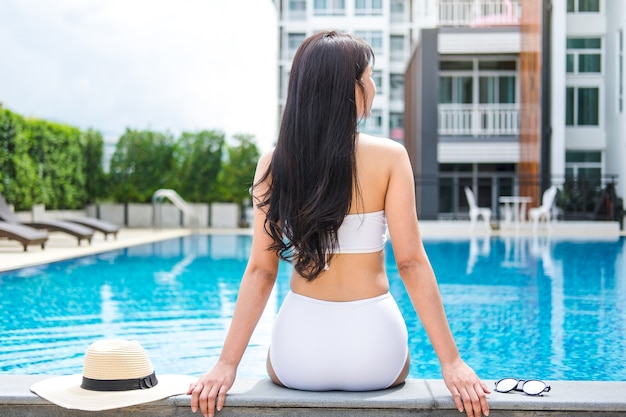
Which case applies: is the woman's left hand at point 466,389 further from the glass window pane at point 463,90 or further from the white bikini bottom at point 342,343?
the glass window pane at point 463,90

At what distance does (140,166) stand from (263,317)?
16299 millimetres

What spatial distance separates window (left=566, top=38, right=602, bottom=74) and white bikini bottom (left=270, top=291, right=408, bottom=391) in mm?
21690

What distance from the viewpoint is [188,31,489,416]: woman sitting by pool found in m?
2.06

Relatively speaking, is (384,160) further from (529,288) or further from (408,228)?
(529,288)

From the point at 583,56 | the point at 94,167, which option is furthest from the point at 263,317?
the point at 583,56

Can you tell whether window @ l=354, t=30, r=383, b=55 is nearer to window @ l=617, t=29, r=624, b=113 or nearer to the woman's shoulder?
window @ l=617, t=29, r=624, b=113

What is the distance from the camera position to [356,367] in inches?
83.6

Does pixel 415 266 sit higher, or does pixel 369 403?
pixel 415 266

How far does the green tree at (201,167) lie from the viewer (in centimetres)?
2203

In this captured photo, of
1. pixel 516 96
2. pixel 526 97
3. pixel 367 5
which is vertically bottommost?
pixel 526 97

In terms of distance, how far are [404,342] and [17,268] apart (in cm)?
864

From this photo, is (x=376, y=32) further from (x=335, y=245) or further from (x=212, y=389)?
Result: (x=212, y=389)

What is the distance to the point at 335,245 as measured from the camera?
2.11 metres


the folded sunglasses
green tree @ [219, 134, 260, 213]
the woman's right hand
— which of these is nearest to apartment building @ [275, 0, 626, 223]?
green tree @ [219, 134, 260, 213]
